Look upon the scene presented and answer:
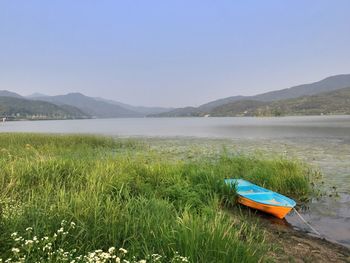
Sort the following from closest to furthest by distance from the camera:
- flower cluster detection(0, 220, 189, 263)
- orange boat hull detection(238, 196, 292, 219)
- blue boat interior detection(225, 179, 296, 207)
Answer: flower cluster detection(0, 220, 189, 263), orange boat hull detection(238, 196, 292, 219), blue boat interior detection(225, 179, 296, 207)

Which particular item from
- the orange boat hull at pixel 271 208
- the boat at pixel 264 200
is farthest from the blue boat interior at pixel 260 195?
the orange boat hull at pixel 271 208

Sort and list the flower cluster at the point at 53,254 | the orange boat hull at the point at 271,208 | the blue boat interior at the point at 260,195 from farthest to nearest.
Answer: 1. the blue boat interior at the point at 260,195
2. the orange boat hull at the point at 271,208
3. the flower cluster at the point at 53,254

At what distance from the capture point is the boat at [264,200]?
10.8 metres

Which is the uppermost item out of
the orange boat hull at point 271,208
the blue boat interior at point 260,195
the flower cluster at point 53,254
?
Answer: the flower cluster at point 53,254

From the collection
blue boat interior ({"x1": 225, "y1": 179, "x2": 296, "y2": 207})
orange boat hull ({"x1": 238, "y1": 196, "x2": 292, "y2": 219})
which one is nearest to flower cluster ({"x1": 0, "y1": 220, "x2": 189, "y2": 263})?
orange boat hull ({"x1": 238, "y1": 196, "x2": 292, "y2": 219})

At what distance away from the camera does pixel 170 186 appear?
11047 mm

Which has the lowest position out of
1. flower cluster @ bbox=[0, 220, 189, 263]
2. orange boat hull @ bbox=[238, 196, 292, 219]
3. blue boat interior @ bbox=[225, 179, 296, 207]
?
orange boat hull @ bbox=[238, 196, 292, 219]

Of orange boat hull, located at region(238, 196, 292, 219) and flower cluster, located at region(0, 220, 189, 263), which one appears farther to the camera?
orange boat hull, located at region(238, 196, 292, 219)

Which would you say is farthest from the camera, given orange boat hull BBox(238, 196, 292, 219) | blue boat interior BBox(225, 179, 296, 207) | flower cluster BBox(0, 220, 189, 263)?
blue boat interior BBox(225, 179, 296, 207)

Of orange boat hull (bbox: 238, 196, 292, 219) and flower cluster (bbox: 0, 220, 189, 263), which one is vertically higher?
flower cluster (bbox: 0, 220, 189, 263)

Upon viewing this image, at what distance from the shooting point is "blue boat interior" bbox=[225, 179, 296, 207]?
11000 millimetres

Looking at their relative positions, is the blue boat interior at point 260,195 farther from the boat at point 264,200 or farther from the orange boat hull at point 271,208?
the orange boat hull at point 271,208

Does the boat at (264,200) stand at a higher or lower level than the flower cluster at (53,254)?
lower

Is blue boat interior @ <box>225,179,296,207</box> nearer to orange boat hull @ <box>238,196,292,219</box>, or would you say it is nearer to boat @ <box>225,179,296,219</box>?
boat @ <box>225,179,296,219</box>
